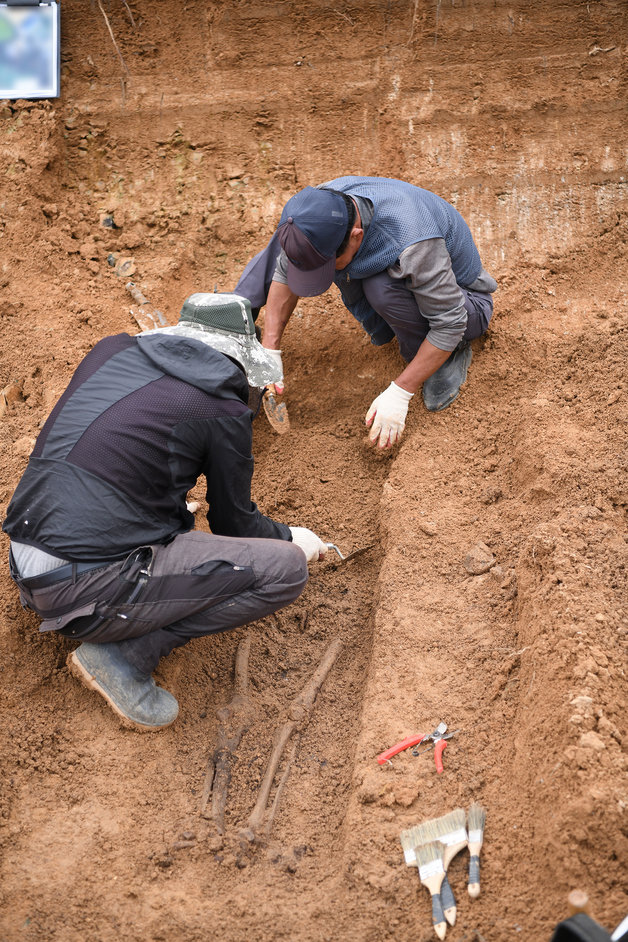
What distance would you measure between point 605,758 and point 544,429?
1611mm

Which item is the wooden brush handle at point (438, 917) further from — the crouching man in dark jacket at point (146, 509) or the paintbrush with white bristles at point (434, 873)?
the crouching man in dark jacket at point (146, 509)

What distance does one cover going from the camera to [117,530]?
251cm

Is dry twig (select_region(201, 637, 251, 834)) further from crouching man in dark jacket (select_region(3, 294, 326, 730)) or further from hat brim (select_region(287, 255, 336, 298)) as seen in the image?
hat brim (select_region(287, 255, 336, 298))

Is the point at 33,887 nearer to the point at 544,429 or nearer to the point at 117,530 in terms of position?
the point at 117,530

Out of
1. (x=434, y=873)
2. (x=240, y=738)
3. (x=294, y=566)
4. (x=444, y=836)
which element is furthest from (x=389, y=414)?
(x=434, y=873)

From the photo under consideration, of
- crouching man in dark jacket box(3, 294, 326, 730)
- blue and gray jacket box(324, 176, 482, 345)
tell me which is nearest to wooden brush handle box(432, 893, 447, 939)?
crouching man in dark jacket box(3, 294, 326, 730)

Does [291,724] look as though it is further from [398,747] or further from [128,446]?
[128,446]

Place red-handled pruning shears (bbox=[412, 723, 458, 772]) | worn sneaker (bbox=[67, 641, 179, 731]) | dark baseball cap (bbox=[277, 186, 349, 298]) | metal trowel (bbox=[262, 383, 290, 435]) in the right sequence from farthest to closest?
metal trowel (bbox=[262, 383, 290, 435]) → dark baseball cap (bbox=[277, 186, 349, 298]) → worn sneaker (bbox=[67, 641, 179, 731]) → red-handled pruning shears (bbox=[412, 723, 458, 772])

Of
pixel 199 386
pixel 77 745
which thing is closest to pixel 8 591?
pixel 77 745

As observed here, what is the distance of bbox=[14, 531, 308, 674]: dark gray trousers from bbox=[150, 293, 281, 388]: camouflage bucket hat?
2.14ft

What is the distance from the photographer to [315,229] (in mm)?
3016

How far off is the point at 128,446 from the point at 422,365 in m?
1.51

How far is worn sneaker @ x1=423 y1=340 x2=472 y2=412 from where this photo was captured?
12.0 feet

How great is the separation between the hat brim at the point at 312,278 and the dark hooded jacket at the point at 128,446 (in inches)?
32.7
